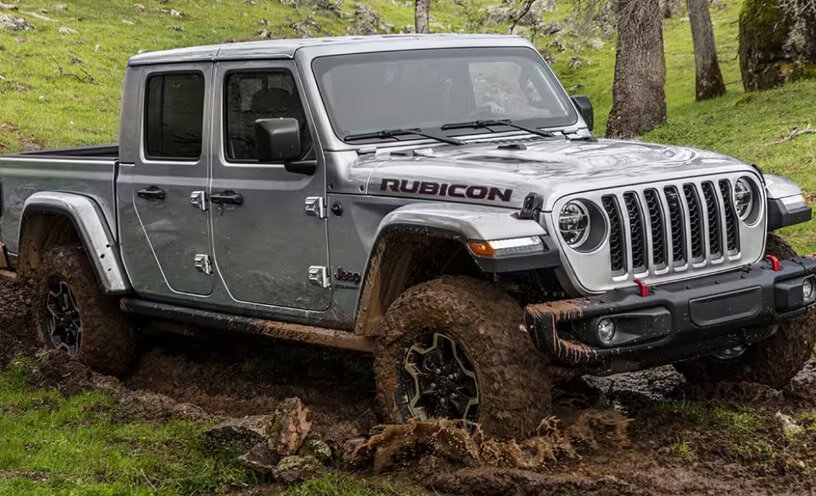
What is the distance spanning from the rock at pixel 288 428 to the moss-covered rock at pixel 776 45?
1761cm

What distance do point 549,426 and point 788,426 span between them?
1.24 m

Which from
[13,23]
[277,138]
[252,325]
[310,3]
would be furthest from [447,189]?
[310,3]

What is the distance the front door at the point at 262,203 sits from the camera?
20.1 ft

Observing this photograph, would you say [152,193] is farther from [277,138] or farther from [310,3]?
[310,3]

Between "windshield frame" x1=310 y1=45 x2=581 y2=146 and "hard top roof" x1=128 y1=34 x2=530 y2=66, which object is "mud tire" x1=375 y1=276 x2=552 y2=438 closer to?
"windshield frame" x1=310 y1=45 x2=581 y2=146

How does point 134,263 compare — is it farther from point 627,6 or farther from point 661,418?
point 627,6

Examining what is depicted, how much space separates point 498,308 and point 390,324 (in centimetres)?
61

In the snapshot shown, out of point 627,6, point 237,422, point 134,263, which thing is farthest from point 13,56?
point 237,422

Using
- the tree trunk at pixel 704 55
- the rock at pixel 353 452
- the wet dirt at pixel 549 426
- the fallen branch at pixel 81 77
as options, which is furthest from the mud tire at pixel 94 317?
the fallen branch at pixel 81 77

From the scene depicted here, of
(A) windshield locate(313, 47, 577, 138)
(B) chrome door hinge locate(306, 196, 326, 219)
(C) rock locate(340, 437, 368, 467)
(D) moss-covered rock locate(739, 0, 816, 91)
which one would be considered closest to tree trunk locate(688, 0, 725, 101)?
(D) moss-covered rock locate(739, 0, 816, 91)

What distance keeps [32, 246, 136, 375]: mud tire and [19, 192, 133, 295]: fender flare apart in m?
0.18

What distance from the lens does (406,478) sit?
17.0 feet

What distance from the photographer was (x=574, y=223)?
203 inches

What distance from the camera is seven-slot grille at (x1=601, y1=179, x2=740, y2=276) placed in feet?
17.0
